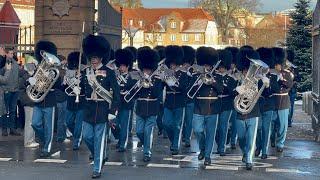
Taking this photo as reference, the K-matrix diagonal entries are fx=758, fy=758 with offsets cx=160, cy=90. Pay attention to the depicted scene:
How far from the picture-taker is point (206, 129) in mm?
12562

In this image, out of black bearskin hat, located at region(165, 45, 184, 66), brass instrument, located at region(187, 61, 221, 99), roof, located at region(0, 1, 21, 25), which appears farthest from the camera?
roof, located at region(0, 1, 21, 25)

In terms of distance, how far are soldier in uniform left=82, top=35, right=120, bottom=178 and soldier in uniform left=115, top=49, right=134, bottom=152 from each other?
2231 millimetres

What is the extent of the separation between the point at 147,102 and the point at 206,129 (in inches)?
47.5

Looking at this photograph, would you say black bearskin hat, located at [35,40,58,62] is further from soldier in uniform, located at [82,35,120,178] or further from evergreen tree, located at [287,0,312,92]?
evergreen tree, located at [287,0,312,92]

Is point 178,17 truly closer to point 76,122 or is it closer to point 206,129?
point 76,122

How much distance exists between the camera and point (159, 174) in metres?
11.6

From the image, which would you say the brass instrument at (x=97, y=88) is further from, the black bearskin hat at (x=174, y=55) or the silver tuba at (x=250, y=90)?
the black bearskin hat at (x=174, y=55)

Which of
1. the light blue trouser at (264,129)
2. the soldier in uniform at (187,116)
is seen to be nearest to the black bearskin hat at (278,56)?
the light blue trouser at (264,129)

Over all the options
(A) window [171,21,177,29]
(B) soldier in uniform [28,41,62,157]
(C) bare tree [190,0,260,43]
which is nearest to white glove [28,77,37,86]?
(B) soldier in uniform [28,41,62,157]

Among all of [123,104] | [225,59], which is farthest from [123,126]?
[225,59]

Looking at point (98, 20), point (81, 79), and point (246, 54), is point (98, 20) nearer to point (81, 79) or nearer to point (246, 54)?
point (81, 79)

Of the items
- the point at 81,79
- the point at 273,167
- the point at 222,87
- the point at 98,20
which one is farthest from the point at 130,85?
the point at 98,20

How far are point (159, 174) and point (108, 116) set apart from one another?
1.21 m

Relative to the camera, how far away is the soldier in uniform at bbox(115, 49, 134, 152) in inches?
552
